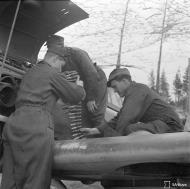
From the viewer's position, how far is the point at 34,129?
10.8 ft

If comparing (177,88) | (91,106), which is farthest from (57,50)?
(177,88)

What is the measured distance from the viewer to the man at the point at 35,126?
10.4 feet

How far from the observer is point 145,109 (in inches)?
145

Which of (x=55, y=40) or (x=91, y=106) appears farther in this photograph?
(x=91, y=106)

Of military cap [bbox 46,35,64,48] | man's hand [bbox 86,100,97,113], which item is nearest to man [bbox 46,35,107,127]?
man's hand [bbox 86,100,97,113]

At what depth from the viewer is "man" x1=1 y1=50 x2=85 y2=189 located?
3.16 meters

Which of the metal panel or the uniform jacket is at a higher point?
the metal panel

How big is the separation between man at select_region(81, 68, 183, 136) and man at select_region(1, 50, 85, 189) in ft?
1.46

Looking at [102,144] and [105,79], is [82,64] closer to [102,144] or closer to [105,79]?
[105,79]

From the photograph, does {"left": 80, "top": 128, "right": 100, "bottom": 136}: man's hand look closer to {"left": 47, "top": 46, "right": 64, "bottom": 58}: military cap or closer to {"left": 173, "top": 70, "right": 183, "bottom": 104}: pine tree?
{"left": 47, "top": 46, "right": 64, "bottom": 58}: military cap

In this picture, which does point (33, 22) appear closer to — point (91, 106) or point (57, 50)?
point (57, 50)

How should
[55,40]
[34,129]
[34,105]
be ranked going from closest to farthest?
[34,129] → [34,105] → [55,40]

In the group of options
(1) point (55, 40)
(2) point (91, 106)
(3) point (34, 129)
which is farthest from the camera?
(2) point (91, 106)

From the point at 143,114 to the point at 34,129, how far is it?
1.04 meters
